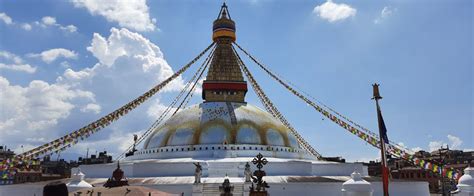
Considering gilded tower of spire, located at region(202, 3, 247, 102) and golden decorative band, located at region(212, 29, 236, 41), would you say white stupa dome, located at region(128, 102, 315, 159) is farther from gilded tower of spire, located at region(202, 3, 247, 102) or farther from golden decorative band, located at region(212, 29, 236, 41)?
golden decorative band, located at region(212, 29, 236, 41)

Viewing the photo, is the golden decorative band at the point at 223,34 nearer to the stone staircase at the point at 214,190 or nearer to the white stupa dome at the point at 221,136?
the white stupa dome at the point at 221,136

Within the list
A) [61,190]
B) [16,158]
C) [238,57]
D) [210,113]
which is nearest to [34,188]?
[16,158]

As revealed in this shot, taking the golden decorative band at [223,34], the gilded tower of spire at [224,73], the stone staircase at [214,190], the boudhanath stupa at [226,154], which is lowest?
the stone staircase at [214,190]

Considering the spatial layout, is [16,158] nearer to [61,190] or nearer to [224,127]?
[224,127]

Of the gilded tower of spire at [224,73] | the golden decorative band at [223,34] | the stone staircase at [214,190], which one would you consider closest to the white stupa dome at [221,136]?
the gilded tower of spire at [224,73]

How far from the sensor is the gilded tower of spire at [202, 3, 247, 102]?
2861 cm

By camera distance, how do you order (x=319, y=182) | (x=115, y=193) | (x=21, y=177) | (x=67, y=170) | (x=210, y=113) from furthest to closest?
(x=67, y=170) → (x=21, y=177) → (x=210, y=113) → (x=319, y=182) → (x=115, y=193)

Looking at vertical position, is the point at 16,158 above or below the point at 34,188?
above

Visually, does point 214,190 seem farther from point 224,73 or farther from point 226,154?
point 224,73

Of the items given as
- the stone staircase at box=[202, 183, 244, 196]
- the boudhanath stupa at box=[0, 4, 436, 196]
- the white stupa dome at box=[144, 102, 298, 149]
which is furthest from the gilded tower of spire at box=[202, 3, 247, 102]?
the stone staircase at box=[202, 183, 244, 196]

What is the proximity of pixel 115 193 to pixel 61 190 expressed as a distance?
17.5 feet

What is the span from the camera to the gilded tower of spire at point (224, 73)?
2861 centimetres

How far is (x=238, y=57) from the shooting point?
99.2 feet

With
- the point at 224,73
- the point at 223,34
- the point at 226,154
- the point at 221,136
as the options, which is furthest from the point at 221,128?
the point at 223,34
